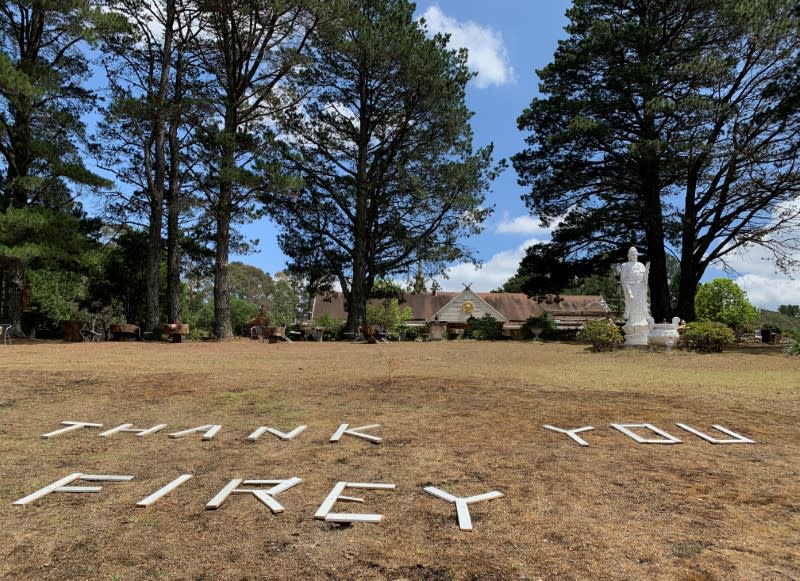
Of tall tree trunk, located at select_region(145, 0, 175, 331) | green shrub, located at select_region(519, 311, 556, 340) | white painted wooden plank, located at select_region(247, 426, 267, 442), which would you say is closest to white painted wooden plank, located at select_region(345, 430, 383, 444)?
white painted wooden plank, located at select_region(247, 426, 267, 442)

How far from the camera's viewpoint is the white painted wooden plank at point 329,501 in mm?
2880

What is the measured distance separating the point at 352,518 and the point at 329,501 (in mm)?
263

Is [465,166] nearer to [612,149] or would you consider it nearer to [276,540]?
[612,149]

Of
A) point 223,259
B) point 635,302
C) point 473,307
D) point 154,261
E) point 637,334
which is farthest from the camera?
point 473,307

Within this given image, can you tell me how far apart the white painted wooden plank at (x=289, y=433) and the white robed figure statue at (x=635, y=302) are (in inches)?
489

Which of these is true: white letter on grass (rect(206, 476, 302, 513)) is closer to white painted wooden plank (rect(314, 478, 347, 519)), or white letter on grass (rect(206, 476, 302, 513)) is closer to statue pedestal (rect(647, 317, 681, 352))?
white painted wooden plank (rect(314, 478, 347, 519))

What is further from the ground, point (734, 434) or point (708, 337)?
point (708, 337)

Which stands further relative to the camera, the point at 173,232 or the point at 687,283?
the point at 687,283

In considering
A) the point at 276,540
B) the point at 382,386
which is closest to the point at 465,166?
the point at 382,386

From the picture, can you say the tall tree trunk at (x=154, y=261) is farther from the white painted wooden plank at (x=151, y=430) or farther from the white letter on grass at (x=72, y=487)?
the white letter on grass at (x=72, y=487)

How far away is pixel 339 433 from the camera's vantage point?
466 cm

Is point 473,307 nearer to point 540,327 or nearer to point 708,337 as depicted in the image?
point 540,327

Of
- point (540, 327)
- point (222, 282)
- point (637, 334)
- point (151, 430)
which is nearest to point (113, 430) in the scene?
point (151, 430)

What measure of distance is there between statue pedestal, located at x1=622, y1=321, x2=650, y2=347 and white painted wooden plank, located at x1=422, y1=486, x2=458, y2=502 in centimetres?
1285
